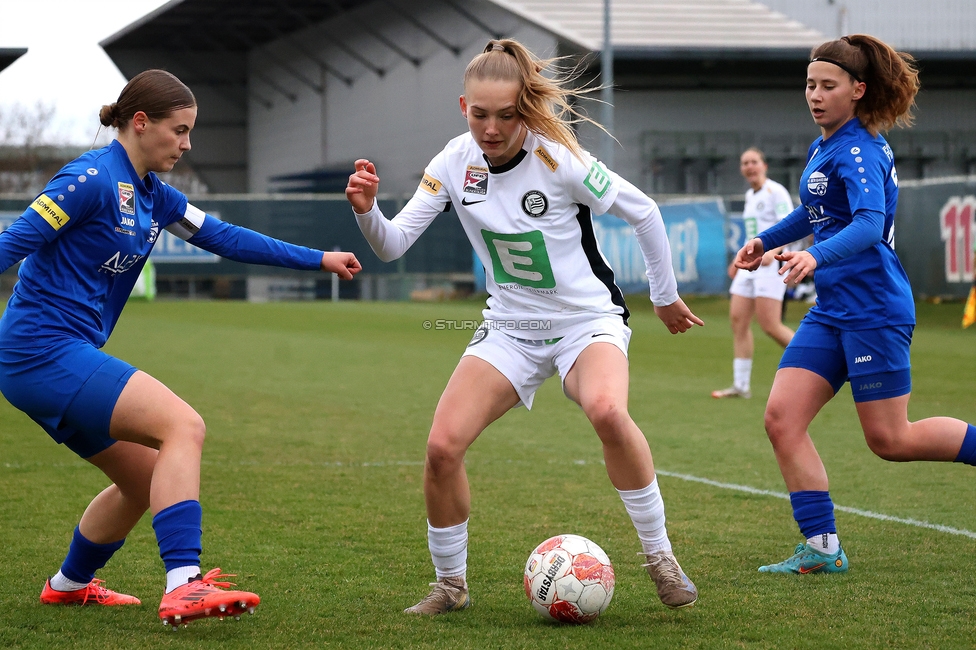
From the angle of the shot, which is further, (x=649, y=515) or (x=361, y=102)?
(x=361, y=102)

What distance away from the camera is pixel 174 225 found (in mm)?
4414

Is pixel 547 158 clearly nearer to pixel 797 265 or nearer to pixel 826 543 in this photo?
pixel 797 265

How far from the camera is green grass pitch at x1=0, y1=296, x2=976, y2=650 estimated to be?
4016 mm

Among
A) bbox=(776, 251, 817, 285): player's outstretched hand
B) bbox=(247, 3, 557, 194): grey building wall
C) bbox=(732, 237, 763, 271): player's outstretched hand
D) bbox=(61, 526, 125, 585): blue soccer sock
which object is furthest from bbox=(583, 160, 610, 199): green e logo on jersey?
bbox=(247, 3, 557, 194): grey building wall

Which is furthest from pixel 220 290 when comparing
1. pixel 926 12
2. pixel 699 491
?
pixel 699 491

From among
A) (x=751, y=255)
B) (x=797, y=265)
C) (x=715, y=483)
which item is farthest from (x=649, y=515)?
(x=715, y=483)

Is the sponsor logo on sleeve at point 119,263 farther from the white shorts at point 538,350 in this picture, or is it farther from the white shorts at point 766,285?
the white shorts at point 766,285

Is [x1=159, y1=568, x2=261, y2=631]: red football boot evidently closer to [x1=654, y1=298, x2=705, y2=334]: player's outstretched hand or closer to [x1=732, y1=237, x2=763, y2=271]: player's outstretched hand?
[x1=654, y1=298, x2=705, y2=334]: player's outstretched hand

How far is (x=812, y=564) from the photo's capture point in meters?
4.79

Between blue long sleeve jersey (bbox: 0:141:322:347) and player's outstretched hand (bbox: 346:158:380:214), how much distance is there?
27.9 inches

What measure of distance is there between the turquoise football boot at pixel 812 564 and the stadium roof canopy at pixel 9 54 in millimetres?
10368

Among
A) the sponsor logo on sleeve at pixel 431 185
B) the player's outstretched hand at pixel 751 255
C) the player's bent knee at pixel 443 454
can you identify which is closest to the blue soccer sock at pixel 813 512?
the player's outstretched hand at pixel 751 255

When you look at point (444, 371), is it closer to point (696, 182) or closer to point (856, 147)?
point (856, 147)

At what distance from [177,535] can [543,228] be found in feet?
5.57
